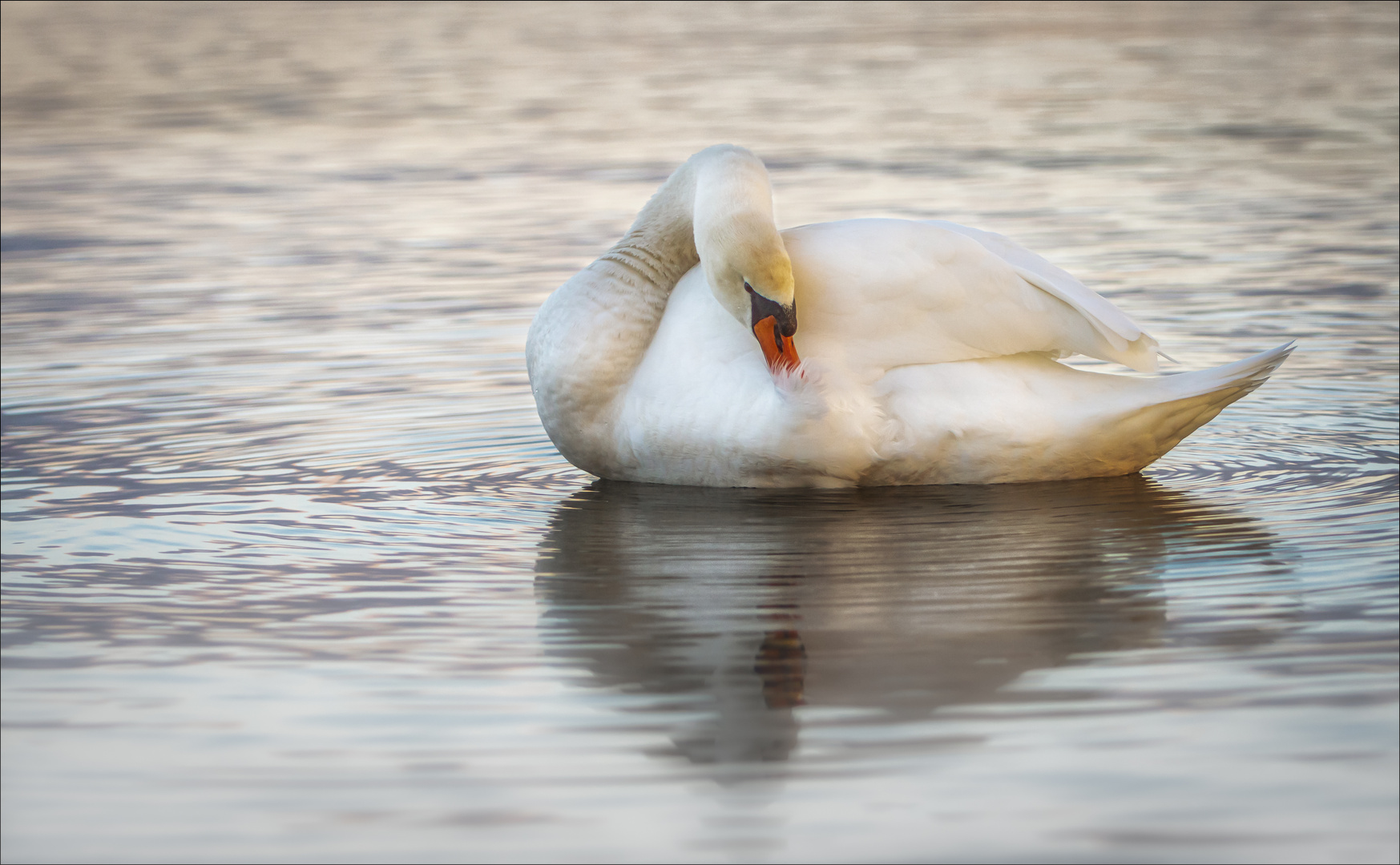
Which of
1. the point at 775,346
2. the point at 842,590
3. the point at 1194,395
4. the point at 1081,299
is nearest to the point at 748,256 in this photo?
the point at 775,346

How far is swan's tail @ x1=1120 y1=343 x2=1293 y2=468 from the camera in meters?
5.79

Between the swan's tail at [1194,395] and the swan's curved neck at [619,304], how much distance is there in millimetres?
1313

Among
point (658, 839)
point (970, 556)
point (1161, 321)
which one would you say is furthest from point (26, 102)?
point (658, 839)

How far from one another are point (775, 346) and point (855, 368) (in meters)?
0.30

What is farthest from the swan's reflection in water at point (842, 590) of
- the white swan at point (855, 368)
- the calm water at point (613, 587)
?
the white swan at point (855, 368)

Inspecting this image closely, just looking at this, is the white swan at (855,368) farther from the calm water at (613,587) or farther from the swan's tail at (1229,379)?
the calm water at (613,587)

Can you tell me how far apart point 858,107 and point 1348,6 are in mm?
15602

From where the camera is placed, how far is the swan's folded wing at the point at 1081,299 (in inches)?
232

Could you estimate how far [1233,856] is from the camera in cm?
303

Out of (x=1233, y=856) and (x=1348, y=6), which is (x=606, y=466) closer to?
(x=1233, y=856)

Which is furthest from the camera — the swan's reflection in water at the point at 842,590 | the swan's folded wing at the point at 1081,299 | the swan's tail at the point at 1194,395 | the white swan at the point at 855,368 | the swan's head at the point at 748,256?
the swan's folded wing at the point at 1081,299

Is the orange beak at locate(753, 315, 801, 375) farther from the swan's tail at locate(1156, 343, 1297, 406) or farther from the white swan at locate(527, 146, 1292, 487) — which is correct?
the swan's tail at locate(1156, 343, 1297, 406)

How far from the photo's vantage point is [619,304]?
6125mm

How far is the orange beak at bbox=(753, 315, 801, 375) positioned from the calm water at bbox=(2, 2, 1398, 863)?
438mm
